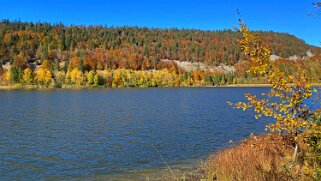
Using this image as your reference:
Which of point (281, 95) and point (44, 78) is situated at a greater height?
point (44, 78)

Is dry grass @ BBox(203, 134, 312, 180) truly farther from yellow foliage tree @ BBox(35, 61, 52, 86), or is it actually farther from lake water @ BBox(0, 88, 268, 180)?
yellow foliage tree @ BBox(35, 61, 52, 86)

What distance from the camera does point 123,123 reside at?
4297 cm

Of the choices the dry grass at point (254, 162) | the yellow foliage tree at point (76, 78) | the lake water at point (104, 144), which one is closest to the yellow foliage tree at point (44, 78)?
the yellow foliage tree at point (76, 78)

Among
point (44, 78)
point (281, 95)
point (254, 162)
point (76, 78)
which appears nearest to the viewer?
point (281, 95)

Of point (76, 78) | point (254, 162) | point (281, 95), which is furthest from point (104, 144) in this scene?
point (76, 78)

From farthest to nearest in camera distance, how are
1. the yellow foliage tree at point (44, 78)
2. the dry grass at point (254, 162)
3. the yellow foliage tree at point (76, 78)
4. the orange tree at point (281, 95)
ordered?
the yellow foliage tree at point (76, 78), the yellow foliage tree at point (44, 78), the dry grass at point (254, 162), the orange tree at point (281, 95)

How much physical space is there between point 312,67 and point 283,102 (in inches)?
72.1

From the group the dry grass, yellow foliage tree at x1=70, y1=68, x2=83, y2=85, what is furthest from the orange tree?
yellow foliage tree at x1=70, y1=68, x2=83, y2=85

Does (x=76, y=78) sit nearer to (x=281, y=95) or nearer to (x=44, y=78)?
(x=44, y=78)

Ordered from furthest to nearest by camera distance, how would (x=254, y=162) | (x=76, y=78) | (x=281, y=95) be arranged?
1. (x=76, y=78)
2. (x=254, y=162)
3. (x=281, y=95)

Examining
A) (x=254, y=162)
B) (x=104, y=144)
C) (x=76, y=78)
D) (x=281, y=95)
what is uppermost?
(x=76, y=78)

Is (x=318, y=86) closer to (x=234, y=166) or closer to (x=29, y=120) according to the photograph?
(x=234, y=166)

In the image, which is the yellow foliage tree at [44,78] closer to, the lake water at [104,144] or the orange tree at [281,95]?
the lake water at [104,144]

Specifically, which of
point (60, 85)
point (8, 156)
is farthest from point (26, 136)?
point (60, 85)
